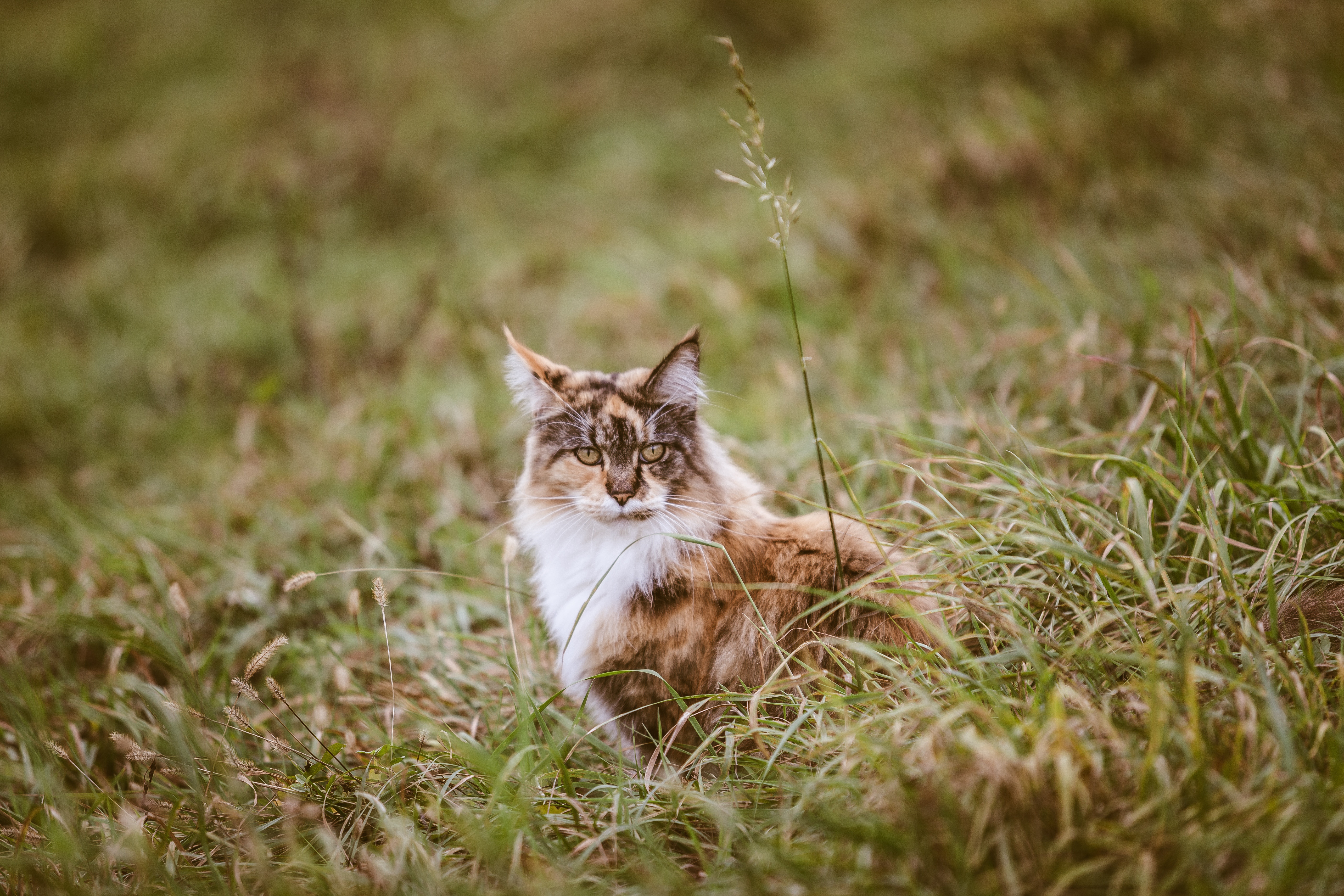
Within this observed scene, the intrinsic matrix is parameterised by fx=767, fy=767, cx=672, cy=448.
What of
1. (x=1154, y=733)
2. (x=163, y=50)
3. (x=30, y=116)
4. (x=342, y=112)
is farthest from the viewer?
(x=163, y=50)

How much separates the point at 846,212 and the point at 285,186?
3.57 metres

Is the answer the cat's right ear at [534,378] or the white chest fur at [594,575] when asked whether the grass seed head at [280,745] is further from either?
the cat's right ear at [534,378]

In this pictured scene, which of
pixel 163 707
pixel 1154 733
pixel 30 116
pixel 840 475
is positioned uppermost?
pixel 30 116

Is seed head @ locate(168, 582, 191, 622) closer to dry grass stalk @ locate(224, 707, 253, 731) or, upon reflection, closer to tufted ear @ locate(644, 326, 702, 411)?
dry grass stalk @ locate(224, 707, 253, 731)

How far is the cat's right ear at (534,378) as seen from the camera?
2.45m

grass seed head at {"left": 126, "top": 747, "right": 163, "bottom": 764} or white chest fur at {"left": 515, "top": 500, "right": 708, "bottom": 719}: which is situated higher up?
white chest fur at {"left": 515, "top": 500, "right": 708, "bottom": 719}

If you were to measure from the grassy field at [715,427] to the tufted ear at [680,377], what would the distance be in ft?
1.75

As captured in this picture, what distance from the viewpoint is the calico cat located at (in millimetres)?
2148

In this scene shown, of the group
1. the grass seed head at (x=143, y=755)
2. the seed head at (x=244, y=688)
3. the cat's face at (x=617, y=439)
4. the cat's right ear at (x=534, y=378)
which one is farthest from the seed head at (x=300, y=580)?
the cat's right ear at (x=534, y=378)

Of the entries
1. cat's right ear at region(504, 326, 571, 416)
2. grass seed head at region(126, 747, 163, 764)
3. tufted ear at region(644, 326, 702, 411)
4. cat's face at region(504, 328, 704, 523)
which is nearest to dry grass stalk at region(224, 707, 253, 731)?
grass seed head at region(126, 747, 163, 764)

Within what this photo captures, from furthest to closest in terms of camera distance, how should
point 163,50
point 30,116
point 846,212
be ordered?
point 163,50 → point 30,116 → point 846,212

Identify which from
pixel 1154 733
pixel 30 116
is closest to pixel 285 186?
pixel 1154 733

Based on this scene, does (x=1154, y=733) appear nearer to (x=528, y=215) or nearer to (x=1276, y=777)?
(x=1276, y=777)

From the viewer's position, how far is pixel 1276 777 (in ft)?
4.89
